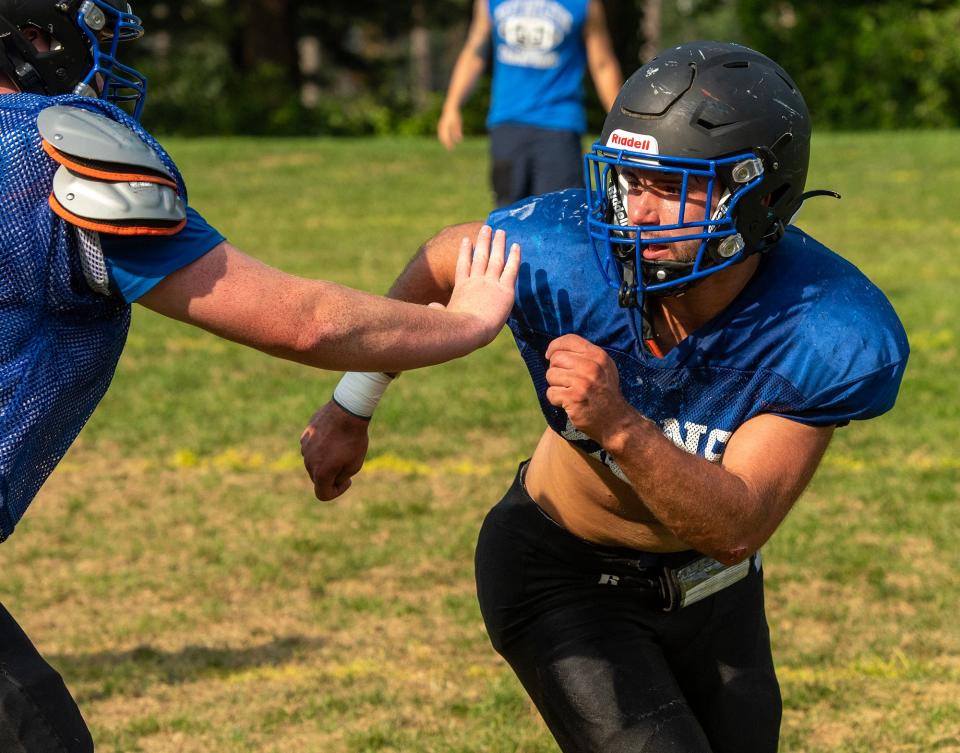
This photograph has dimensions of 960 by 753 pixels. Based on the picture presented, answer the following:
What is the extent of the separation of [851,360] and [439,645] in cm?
242

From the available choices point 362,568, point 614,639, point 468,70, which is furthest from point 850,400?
point 468,70

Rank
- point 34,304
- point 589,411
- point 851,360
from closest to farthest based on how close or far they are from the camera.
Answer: point 34,304
point 589,411
point 851,360

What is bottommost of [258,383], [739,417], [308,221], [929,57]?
[929,57]

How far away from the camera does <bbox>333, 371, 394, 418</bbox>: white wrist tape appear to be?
338 cm

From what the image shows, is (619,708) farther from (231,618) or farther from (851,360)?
(231,618)

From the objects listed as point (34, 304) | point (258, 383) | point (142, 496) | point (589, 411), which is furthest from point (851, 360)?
point (258, 383)

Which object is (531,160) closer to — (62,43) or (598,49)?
(598,49)

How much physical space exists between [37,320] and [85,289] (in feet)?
0.31

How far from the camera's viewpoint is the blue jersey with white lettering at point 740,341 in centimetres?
292

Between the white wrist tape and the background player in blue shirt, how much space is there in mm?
6095

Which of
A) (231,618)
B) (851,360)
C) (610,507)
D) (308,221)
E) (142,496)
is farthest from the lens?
(308,221)

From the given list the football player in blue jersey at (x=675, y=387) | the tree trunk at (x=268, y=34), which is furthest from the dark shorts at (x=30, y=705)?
the tree trunk at (x=268, y=34)

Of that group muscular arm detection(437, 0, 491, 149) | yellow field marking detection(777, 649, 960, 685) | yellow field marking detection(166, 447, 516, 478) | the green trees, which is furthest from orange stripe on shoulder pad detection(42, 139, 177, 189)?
the green trees

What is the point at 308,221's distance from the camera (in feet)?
46.4
